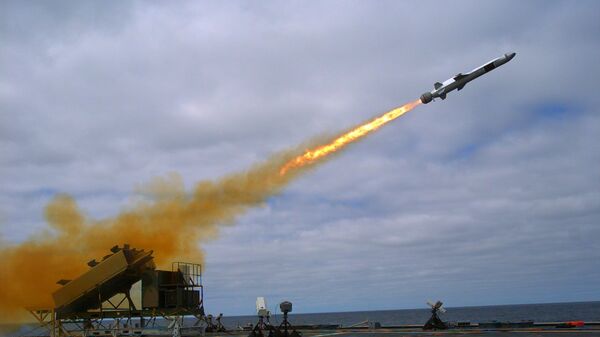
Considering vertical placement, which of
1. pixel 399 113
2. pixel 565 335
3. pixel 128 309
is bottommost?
pixel 565 335

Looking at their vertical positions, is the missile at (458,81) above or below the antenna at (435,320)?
above

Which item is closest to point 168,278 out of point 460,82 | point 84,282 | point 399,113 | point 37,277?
point 84,282

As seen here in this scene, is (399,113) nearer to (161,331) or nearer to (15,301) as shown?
(161,331)

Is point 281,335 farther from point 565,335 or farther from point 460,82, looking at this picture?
point 460,82

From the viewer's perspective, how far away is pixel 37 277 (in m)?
38.5

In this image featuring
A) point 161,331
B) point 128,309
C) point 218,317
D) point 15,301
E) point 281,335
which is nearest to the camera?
point 281,335

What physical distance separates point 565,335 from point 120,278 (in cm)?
2519

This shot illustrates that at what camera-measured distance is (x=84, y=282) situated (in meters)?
34.5

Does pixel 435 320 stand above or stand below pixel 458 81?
below

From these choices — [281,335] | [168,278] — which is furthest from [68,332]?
[281,335]

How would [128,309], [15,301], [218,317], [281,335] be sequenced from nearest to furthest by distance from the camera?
[281,335]
[128,309]
[15,301]
[218,317]

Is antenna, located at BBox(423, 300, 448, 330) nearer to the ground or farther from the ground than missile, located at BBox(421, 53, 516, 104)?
nearer to the ground

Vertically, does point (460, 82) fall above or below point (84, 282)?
above

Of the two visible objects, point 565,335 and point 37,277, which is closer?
point 565,335
